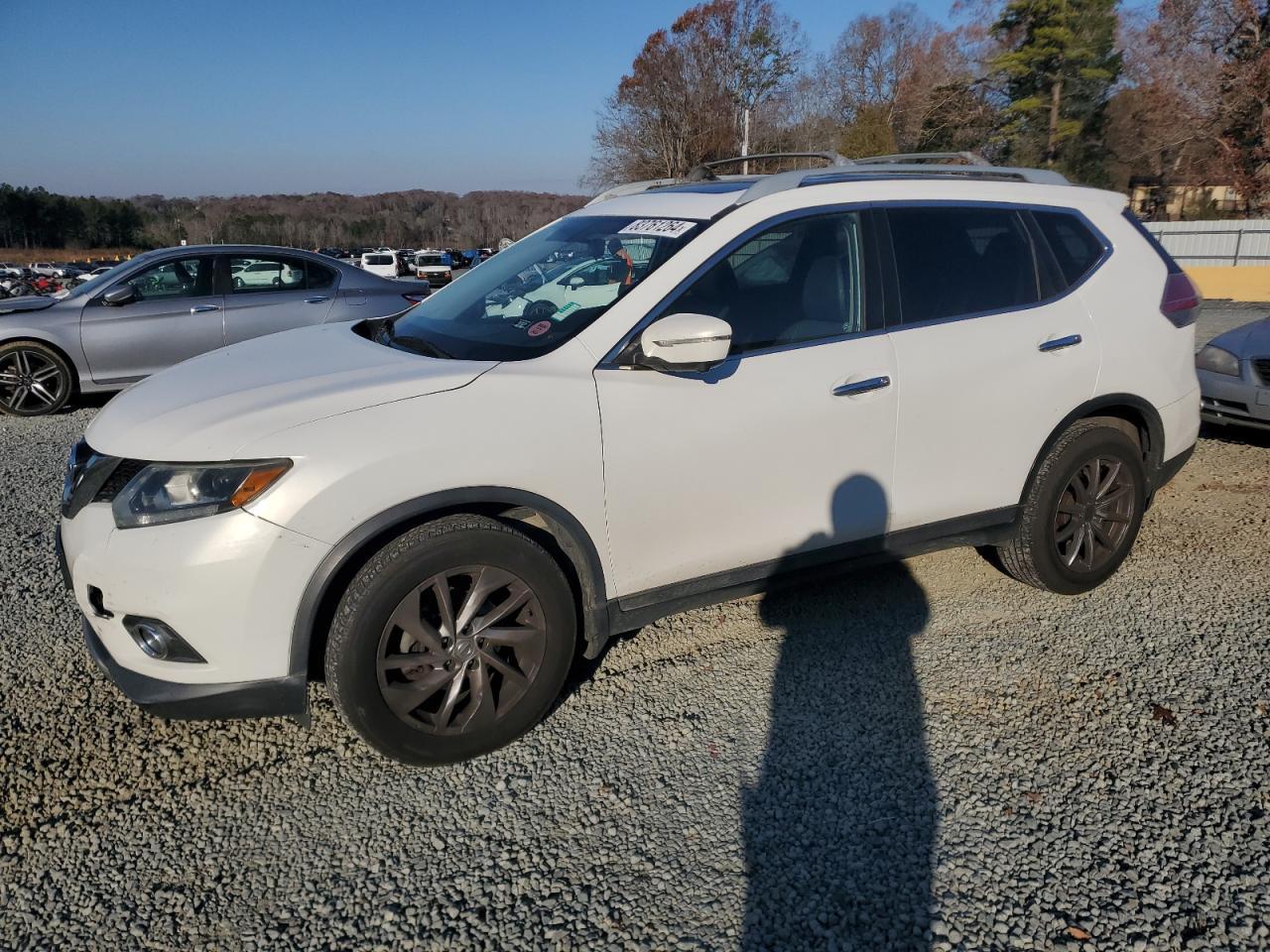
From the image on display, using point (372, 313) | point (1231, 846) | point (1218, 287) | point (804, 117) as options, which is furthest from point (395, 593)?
point (804, 117)

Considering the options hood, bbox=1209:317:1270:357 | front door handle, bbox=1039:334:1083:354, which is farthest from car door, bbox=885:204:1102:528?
hood, bbox=1209:317:1270:357

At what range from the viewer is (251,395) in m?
2.77

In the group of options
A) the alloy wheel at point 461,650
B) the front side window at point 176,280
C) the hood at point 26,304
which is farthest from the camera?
the front side window at point 176,280

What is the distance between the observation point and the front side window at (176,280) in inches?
334

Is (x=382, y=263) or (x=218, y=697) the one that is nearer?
(x=218, y=697)

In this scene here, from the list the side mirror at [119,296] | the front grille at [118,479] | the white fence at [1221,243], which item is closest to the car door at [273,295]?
the side mirror at [119,296]

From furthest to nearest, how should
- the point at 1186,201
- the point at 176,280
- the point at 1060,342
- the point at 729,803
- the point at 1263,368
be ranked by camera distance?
the point at 1186,201
the point at 176,280
the point at 1263,368
the point at 1060,342
the point at 729,803

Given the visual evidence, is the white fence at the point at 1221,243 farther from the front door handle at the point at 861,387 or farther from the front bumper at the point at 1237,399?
the front door handle at the point at 861,387

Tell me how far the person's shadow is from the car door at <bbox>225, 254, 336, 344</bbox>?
6422mm

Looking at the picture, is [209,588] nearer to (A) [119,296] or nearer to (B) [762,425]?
(B) [762,425]

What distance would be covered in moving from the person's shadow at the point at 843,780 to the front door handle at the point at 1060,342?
101cm

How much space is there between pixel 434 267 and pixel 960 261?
4983cm

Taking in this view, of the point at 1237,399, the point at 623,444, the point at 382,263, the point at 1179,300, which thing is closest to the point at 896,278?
the point at 623,444

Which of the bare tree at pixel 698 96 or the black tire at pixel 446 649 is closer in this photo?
the black tire at pixel 446 649
